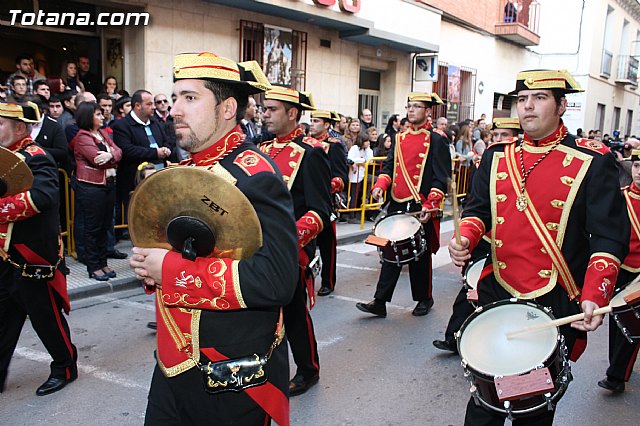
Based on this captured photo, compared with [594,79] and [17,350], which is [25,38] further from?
[594,79]

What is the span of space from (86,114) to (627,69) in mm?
34652

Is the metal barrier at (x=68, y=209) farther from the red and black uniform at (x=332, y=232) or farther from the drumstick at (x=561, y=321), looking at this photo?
the drumstick at (x=561, y=321)

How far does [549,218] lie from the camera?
124 inches

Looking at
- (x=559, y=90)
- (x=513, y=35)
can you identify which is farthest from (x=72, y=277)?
(x=513, y=35)

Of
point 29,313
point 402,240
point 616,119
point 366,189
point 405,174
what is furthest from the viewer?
point 616,119

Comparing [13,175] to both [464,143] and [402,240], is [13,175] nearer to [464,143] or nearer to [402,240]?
[402,240]

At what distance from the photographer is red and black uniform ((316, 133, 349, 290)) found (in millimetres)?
6641

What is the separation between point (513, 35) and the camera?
22875mm

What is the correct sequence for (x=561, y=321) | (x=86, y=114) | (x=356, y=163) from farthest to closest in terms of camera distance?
1. (x=356, y=163)
2. (x=86, y=114)
3. (x=561, y=321)

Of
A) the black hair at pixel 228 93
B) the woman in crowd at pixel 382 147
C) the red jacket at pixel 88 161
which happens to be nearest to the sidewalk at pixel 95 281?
the red jacket at pixel 88 161

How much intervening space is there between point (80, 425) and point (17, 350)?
1673 mm

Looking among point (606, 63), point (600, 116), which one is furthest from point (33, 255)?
point (600, 116)

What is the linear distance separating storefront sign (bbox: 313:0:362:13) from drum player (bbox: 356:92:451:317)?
7.64m

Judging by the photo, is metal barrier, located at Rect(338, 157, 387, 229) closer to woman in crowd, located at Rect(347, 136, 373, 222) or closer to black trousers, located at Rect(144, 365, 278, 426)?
woman in crowd, located at Rect(347, 136, 373, 222)
